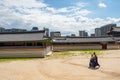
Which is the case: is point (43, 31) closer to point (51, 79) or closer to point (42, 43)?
point (42, 43)

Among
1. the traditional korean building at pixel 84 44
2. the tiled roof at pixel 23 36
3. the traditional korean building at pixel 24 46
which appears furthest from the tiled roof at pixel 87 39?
the traditional korean building at pixel 24 46

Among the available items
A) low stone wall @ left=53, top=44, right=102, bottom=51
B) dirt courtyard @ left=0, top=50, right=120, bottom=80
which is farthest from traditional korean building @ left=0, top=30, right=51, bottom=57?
low stone wall @ left=53, top=44, right=102, bottom=51

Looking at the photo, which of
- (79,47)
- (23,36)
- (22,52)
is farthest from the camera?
(79,47)

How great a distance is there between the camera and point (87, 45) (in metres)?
69.4

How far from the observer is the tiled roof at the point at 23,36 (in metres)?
46.0

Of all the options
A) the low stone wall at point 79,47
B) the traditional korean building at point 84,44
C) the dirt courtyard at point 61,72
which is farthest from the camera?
the traditional korean building at point 84,44

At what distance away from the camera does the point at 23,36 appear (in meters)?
48.7

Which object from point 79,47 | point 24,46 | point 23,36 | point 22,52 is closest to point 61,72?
point 24,46

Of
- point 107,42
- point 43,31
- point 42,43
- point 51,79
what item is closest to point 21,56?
point 42,43

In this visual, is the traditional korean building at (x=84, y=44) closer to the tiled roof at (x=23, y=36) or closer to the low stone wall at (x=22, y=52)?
the tiled roof at (x=23, y=36)

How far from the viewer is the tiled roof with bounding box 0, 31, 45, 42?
46016 millimetres

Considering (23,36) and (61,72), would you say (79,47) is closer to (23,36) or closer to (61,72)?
(23,36)

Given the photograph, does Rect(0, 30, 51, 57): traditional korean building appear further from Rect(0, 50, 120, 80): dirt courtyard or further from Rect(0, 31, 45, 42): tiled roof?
Rect(0, 50, 120, 80): dirt courtyard

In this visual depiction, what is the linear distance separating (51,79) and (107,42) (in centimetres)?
5115
